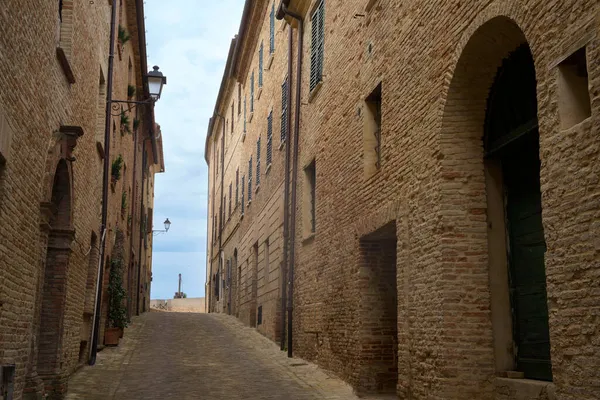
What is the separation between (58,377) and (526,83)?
6945 millimetres

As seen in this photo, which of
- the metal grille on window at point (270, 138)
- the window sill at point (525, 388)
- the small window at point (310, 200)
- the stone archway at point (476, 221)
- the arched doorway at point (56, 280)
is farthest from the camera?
the metal grille on window at point (270, 138)

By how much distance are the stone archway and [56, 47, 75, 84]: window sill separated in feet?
15.2

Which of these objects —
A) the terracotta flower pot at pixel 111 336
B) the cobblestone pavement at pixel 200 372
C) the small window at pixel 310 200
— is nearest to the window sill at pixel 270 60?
the small window at pixel 310 200

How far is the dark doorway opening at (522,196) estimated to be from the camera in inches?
264

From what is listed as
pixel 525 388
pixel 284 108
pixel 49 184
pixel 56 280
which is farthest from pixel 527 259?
pixel 284 108

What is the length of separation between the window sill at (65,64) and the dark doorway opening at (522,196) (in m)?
5.06

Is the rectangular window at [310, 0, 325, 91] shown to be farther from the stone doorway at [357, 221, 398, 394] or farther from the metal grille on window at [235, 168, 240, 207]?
the metal grille on window at [235, 168, 240, 207]

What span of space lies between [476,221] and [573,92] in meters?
2.30

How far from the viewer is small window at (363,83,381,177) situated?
10.5m

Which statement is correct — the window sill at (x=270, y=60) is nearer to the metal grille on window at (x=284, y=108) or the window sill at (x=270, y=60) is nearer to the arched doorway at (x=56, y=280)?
the metal grille on window at (x=284, y=108)

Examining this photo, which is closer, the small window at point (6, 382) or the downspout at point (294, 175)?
the small window at point (6, 382)

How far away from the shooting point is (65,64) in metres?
8.80

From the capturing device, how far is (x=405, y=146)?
868 centimetres

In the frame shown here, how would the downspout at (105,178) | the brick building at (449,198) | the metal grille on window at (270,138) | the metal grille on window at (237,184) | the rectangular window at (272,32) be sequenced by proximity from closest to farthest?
1. the brick building at (449,198)
2. the downspout at (105,178)
3. the metal grille on window at (270,138)
4. the rectangular window at (272,32)
5. the metal grille on window at (237,184)
